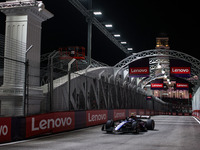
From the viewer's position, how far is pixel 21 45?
37.9 ft

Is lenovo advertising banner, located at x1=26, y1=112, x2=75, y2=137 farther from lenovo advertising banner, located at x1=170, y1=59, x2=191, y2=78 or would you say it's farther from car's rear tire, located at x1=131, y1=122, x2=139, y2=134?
lenovo advertising banner, located at x1=170, y1=59, x2=191, y2=78

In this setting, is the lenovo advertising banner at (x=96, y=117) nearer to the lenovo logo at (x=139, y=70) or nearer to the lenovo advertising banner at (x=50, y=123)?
the lenovo advertising banner at (x=50, y=123)

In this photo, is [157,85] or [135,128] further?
[157,85]

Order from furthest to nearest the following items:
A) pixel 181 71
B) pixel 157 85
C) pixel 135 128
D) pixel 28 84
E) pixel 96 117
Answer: pixel 157 85 → pixel 181 71 → pixel 96 117 → pixel 135 128 → pixel 28 84

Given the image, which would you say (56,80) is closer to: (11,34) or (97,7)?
(11,34)

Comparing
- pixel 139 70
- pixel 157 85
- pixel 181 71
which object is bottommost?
pixel 157 85

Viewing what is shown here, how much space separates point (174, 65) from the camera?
27.4 meters

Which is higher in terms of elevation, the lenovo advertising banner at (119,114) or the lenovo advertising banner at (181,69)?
the lenovo advertising banner at (181,69)

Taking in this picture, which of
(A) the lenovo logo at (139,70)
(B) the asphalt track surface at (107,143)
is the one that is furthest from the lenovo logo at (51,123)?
(A) the lenovo logo at (139,70)

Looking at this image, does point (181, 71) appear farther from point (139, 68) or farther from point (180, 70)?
point (139, 68)

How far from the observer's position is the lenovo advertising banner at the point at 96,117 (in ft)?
55.2

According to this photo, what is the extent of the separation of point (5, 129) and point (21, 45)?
3.68 meters

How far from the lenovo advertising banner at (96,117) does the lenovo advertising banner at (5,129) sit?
24.4 feet

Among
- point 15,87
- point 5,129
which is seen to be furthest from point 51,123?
point 5,129
